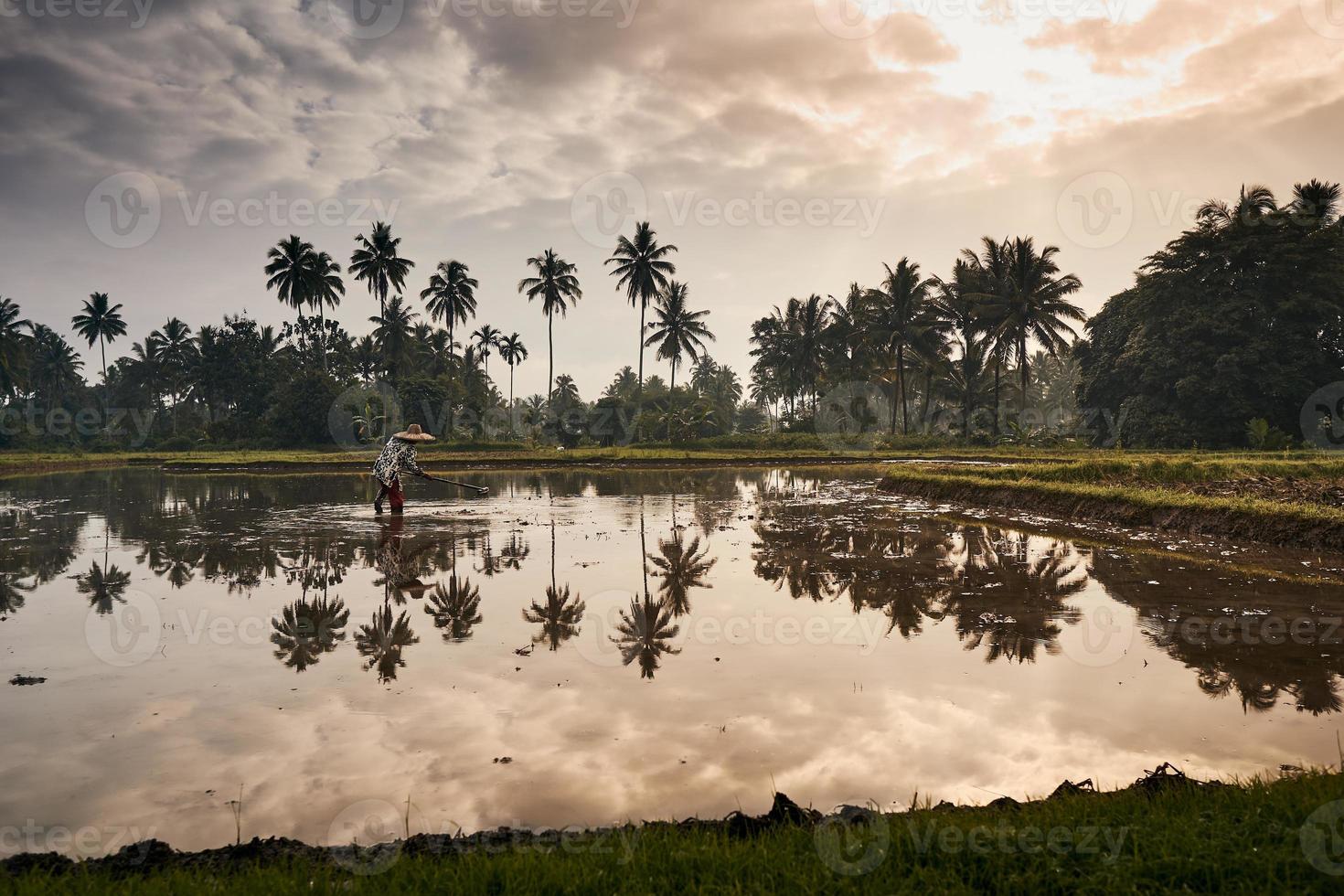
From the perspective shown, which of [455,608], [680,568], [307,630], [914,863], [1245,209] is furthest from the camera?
[1245,209]

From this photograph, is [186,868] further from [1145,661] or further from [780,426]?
[780,426]

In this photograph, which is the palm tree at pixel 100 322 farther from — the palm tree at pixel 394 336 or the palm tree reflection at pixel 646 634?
the palm tree reflection at pixel 646 634

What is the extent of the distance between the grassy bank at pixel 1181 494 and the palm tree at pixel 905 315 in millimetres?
33768

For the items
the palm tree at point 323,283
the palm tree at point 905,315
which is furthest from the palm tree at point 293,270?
the palm tree at point 905,315

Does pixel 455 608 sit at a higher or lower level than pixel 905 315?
lower

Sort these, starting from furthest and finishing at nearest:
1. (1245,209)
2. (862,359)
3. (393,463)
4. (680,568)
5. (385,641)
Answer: (862,359) → (1245,209) → (393,463) → (680,568) → (385,641)

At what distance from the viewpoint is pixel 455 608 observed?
8.24 metres

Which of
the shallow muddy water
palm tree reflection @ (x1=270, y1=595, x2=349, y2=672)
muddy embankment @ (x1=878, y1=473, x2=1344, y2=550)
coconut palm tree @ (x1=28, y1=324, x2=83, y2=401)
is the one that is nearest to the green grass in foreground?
the shallow muddy water

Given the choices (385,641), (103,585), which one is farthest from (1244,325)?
(103,585)

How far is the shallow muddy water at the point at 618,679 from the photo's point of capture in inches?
161

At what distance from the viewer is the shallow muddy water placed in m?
4.10

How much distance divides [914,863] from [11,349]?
8936cm

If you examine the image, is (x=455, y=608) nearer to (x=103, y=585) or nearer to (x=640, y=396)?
(x=103, y=585)

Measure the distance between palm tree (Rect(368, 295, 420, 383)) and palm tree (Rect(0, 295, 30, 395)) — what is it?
3132cm
